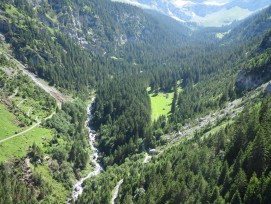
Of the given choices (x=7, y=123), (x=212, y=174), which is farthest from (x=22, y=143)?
(x=212, y=174)

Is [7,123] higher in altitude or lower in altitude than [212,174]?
lower

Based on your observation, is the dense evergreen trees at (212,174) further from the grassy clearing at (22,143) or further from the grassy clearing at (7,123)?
the grassy clearing at (7,123)

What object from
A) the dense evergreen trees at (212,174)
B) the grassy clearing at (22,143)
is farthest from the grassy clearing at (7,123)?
the dense evergreen trees at (212,174)

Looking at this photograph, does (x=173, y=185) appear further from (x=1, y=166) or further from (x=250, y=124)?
(x=1, y=166)

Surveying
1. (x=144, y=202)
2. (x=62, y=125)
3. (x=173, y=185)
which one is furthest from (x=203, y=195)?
(x=62, y=125)

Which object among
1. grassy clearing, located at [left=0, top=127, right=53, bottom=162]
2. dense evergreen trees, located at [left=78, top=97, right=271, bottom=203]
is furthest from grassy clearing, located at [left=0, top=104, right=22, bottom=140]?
dense evergreen trees, located at [left=78, top=97, right=271, bottom=203]

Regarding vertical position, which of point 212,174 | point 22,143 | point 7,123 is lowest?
point 22,143

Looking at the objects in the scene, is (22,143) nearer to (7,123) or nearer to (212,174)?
(7,123)
